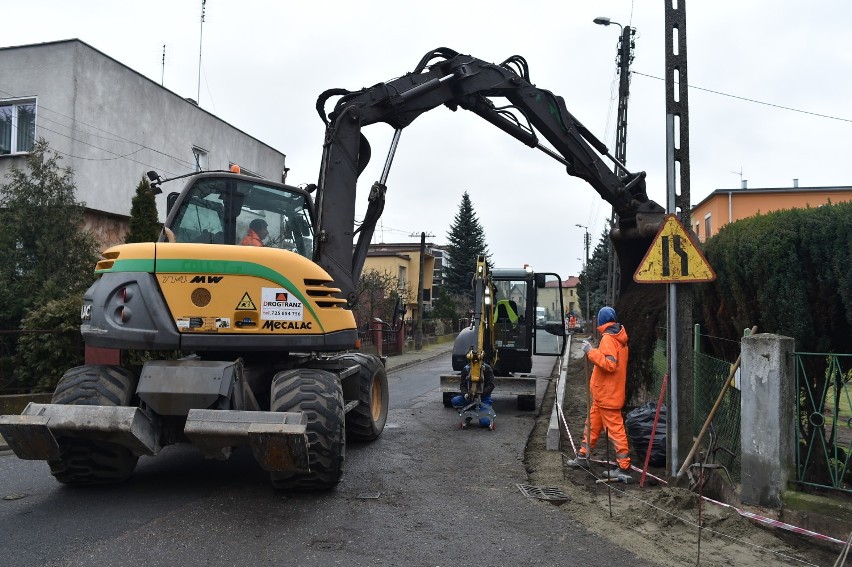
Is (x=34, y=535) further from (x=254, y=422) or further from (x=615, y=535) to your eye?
(x=615, y=535)

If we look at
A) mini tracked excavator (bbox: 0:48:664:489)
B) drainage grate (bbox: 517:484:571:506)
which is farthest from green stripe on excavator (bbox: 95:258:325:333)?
drainage grate (bbox: 517:484:571:506)

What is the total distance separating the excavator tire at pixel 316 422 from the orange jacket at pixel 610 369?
2.97m

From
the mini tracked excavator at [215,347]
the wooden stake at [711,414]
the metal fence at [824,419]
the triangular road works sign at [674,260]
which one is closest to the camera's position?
the metal fence at [824,419]

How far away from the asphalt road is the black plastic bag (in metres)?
1.39

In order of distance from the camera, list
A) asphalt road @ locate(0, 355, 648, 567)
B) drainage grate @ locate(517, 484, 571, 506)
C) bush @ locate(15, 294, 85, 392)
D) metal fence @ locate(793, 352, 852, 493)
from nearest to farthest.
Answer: asphalt road @ locate(0, 355, 648, 567)
metal fence @ locate(793, 352, 852, 493)
drainage grate @ locate(517, 484, 571, 506)
bush @ locate(15, 294, 85, 392)

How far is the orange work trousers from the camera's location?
755cm

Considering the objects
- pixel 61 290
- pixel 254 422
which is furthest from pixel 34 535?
pixel 61 290

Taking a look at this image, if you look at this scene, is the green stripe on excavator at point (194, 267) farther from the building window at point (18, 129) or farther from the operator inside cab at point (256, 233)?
the building window at point (18, 129)

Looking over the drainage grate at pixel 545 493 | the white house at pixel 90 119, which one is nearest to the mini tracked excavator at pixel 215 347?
the drainage grate at pixel 545 493

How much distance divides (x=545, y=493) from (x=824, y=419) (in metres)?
2.51

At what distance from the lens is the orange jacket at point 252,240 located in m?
7.14

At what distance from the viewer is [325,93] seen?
9.05m

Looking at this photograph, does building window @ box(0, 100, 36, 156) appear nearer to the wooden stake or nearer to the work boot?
the work boot

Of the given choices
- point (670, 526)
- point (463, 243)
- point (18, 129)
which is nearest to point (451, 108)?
point (670, 526)
